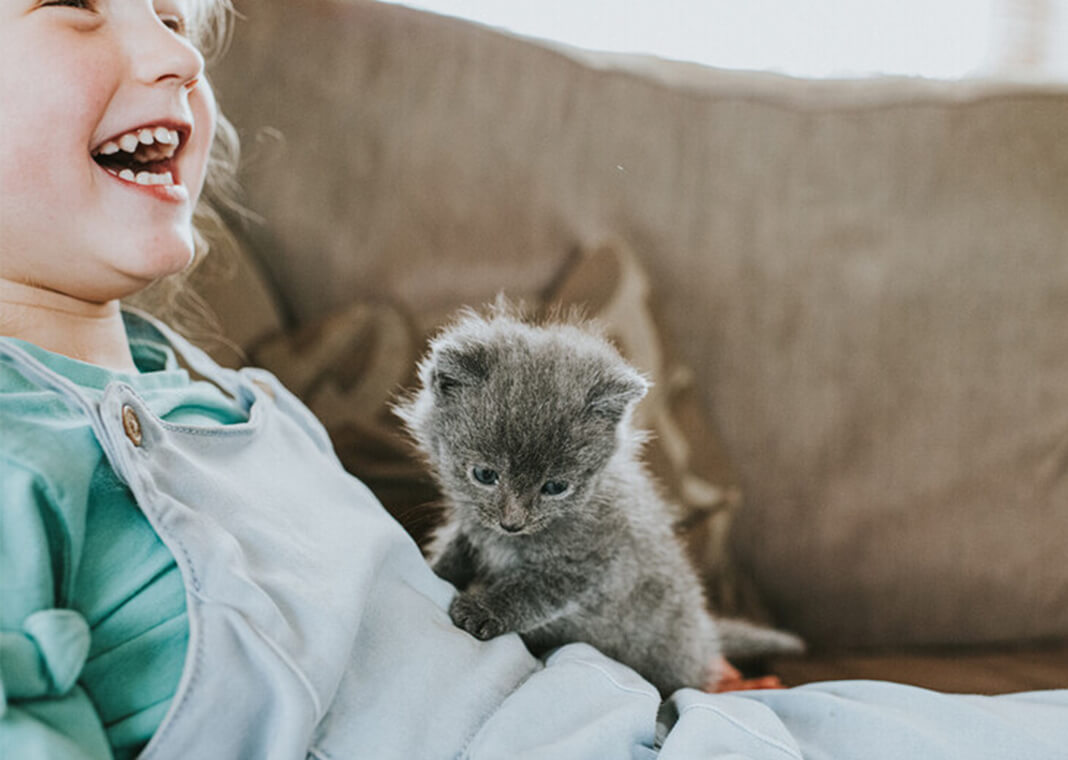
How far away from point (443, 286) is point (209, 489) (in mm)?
645

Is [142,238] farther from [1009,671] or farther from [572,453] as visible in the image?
[1009,671]

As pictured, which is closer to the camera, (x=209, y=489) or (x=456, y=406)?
(x=209, y=489)

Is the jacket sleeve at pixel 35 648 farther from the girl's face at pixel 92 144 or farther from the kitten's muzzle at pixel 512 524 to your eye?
the kitten's muzzle at pixel 512 524

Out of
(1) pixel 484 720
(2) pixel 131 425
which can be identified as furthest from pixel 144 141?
(1) pixel 484 720

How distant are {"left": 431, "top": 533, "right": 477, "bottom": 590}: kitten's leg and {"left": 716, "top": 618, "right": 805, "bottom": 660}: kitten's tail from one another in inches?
17.2

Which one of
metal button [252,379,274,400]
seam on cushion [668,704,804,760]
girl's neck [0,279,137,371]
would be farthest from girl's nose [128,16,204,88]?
seam on cushion [668,704,804,760]

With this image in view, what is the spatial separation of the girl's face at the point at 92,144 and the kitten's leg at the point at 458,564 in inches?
19.3

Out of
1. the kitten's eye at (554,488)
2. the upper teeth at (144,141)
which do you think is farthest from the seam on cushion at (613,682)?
the upper teeth at (144,141)

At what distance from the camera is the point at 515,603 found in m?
1.01

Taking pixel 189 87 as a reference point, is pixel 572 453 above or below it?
below

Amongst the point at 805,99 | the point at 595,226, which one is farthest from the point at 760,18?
the point at 595,226

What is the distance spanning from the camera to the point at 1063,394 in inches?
63.6

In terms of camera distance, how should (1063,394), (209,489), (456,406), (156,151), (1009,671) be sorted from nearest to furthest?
(209,489) < (156,151) < (456,406) < (1009,671) < (1063,394)

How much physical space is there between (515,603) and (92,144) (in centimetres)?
A: 65
